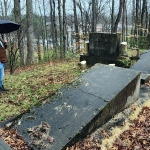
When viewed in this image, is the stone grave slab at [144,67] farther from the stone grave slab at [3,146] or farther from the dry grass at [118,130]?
the stone grave slab at [3,146]

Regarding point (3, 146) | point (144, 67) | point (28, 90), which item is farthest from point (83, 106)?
point (144, 67)

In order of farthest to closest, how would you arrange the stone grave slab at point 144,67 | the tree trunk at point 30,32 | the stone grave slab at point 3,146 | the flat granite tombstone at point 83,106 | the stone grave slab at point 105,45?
the tree trunk at point 30,32 → the stone grave slab at point 105,45 → the stone grave slab at point 144,67 → the flat granite tombstone at point 83,106 → the stone grave slab at point 3,146

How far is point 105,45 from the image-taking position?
8789mm

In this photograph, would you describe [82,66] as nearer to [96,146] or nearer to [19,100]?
[19,100]

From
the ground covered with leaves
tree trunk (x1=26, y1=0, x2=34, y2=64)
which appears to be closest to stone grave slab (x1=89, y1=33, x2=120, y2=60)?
the ground covered with leaves

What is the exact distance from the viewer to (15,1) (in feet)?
44.8

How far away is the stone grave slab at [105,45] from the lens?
8.49 metres

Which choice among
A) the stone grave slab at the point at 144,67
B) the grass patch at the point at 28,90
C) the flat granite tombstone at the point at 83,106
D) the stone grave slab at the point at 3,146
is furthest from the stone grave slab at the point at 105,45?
the stone grave slab at the point at 3,146

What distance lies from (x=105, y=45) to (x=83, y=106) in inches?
212

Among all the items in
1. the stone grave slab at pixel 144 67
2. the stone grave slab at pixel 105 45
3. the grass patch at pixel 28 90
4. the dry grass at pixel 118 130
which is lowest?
the dry grass at pixel 118 130

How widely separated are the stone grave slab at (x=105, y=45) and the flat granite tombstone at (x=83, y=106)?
3734 millimetres

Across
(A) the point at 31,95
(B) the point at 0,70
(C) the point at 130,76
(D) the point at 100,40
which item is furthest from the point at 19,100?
(D) the point at 100,40

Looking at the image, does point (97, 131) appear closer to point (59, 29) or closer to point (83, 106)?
point (83, 106)

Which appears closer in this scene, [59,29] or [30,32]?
[30,32]
